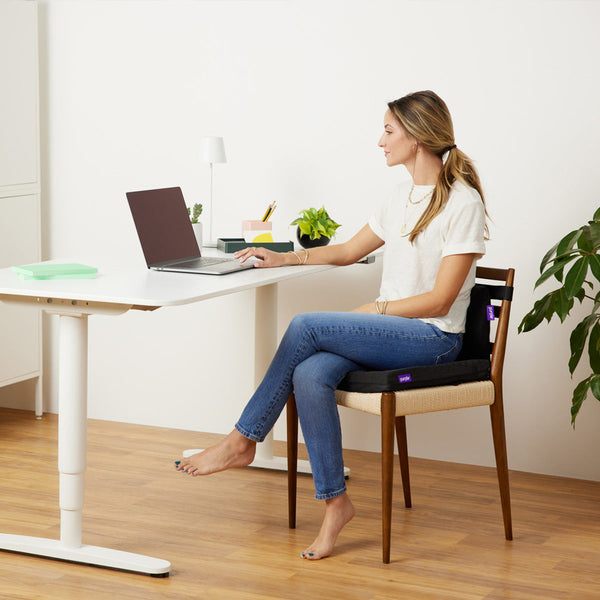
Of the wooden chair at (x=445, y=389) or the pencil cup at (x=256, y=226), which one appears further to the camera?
the pencil cup at (x=256, y=226)

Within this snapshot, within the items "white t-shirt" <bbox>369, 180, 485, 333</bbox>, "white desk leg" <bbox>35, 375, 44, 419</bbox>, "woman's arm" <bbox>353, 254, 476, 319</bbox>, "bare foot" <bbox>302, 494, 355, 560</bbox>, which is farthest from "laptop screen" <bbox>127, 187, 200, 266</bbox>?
"white desk leg" <bbox>35, 375, 44, 419</bbox>

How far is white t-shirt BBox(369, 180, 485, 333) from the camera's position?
2.79 metres

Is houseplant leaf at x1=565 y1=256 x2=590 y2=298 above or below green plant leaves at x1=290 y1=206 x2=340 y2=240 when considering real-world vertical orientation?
below

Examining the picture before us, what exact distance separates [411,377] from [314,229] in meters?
0.83

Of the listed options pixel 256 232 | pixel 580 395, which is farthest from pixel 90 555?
pixel 580 395

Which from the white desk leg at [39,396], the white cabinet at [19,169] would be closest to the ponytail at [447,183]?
the white cabinet at [19,169]

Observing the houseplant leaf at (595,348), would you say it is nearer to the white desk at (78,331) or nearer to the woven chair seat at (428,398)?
the woven chair seat at (428,398)

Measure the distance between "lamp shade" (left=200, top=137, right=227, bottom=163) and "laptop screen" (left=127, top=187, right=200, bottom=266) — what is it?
1.55 feet

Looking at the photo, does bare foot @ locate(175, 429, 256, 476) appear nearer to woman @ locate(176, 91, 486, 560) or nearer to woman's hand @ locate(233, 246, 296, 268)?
woman @ locate(176, 91, 486, 560)

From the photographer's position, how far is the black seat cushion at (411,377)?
270 cm

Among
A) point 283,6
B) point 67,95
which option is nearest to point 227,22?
point 283,6

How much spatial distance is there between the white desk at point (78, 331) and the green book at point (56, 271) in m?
0.03

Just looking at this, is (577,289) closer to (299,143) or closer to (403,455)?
(403,455)

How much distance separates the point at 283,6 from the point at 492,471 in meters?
1.84
